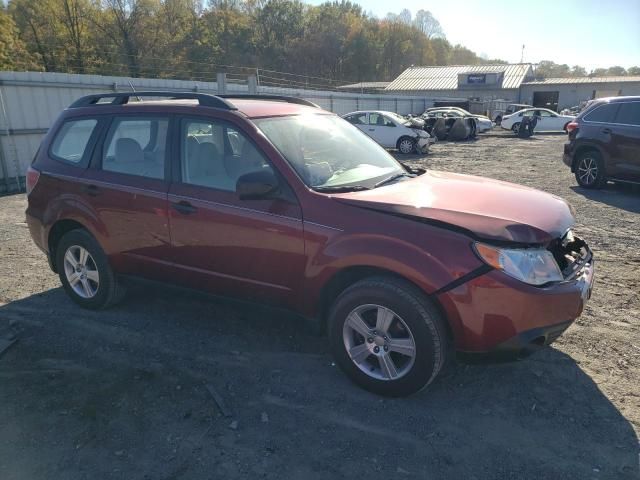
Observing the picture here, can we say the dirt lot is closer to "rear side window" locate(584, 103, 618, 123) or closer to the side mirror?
the side mirror

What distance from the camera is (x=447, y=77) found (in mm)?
53719

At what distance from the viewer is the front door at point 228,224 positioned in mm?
3402

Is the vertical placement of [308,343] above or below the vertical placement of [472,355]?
below

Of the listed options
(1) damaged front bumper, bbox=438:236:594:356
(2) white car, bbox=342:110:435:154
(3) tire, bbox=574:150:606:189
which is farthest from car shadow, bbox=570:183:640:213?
(2) white car, bbox=342:110:435:154

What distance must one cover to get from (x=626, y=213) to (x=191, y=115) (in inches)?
297

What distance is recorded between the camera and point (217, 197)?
11.9 feet

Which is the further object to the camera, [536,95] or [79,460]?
[536,95]

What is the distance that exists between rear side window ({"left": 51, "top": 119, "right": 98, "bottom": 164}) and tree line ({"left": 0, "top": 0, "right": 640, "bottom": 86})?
25.8 metres

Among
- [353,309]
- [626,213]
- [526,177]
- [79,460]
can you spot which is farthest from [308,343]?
[526,177]

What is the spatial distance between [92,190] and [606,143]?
941 centimetres

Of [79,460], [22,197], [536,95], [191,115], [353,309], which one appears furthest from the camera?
[536,95]

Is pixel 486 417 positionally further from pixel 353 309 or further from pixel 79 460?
pixel 79 460

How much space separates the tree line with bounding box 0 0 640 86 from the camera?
145ft

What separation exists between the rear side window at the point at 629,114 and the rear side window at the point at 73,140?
934 cm
